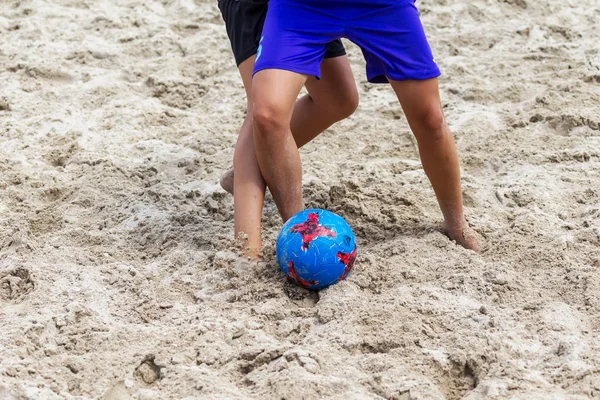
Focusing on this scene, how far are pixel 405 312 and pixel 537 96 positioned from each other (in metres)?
2.48

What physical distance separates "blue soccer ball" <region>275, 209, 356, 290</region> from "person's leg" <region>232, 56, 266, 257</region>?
A: 0.24m

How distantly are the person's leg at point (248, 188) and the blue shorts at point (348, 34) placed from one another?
0.33 m

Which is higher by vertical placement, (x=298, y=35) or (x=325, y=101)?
(x=298, y=35)

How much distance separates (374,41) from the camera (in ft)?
10.1

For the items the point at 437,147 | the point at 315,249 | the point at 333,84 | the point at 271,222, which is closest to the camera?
the point at 315,249

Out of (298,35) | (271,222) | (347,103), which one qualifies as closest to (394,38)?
(298,35)

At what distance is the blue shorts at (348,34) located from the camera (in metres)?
3.07

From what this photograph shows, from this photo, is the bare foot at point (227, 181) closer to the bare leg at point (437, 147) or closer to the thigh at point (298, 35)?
the thigh at point (298, 35)

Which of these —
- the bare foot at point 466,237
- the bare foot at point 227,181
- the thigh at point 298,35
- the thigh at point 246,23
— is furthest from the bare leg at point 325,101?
the bare foot at point 466,237

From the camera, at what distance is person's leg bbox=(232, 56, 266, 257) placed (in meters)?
3.33

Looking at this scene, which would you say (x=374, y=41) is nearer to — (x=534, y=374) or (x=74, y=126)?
(x=534, y=374)

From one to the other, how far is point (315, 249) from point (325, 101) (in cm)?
92

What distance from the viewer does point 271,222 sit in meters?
3.75

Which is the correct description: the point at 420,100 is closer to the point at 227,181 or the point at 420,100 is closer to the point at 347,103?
the point at 347,103
